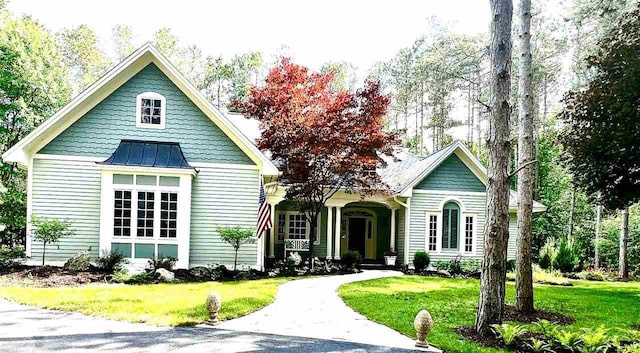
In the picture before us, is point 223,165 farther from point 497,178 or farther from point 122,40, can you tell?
point 122,40

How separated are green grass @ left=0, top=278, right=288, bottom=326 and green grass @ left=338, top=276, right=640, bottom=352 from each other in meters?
2.13

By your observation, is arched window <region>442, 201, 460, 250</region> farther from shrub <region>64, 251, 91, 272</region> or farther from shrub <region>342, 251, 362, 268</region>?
shrub <region>64, 251, 91, 272</region>

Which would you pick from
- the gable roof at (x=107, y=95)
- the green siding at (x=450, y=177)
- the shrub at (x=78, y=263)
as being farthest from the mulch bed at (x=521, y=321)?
the shrub at (x=78, y=263)

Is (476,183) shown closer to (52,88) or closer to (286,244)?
(286,244)

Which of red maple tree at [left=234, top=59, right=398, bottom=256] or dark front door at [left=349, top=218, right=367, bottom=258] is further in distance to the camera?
dark front door at [left=349, top=218, right=367, bottom=258]

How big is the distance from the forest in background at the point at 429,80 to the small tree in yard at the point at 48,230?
5610mm

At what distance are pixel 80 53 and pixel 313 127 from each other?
27.7m

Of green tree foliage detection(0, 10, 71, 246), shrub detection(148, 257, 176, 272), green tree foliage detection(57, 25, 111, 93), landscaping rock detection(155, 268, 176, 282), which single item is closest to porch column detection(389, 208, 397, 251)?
shrub detection(148, 257, 176, 272)

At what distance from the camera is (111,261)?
1298cm

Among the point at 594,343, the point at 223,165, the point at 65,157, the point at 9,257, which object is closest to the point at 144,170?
the point at 223,165

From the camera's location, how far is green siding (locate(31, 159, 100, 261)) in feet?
44.7

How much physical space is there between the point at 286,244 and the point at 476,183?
289 inches

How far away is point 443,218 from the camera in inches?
723

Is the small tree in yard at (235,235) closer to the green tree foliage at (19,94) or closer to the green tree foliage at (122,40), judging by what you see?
the green tree foliage at (19,94)
